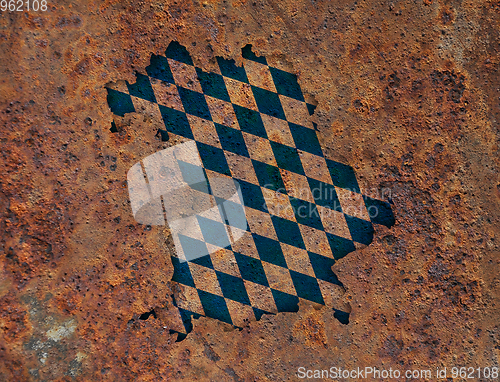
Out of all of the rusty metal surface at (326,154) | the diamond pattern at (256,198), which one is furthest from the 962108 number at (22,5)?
the diamond pattern at (256,198)

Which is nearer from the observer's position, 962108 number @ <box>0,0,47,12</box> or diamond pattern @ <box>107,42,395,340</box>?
962108 number @ <box>0,0,47,12</box>

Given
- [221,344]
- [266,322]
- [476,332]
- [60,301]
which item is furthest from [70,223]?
[476,332]

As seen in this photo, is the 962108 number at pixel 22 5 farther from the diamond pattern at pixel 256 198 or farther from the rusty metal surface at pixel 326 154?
the diamond pattern at pixel 256 198

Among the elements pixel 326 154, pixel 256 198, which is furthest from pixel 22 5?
pixel 326 154

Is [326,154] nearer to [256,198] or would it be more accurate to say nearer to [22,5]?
[256,198]

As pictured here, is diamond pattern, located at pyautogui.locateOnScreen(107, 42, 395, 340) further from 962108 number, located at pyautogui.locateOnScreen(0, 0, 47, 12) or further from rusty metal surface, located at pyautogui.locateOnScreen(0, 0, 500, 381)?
962108 number, located at pyautogui.locateOnScreen(0, 0, 47, 12)

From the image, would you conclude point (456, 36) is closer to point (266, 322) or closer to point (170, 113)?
point (170, 113)

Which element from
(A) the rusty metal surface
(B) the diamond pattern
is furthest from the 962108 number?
(B) the diamond pattern
